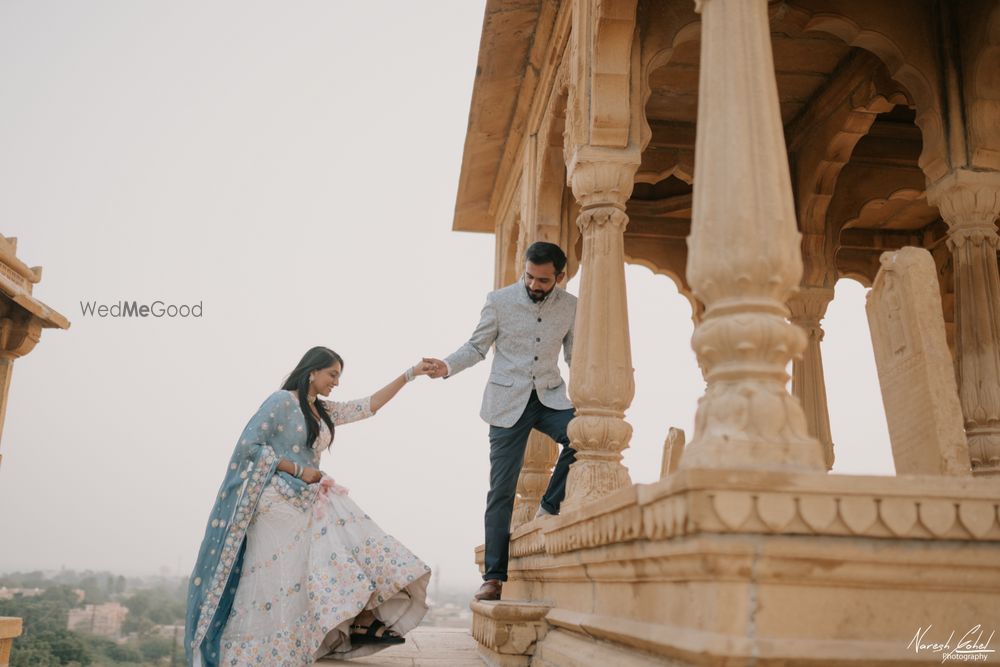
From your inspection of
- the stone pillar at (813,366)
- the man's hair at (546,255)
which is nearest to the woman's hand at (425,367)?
the man's hair at (546,255)

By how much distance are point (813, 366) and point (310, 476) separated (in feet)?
18.8

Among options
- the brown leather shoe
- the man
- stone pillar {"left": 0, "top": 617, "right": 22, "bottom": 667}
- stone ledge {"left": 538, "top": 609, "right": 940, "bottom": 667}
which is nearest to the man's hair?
the man

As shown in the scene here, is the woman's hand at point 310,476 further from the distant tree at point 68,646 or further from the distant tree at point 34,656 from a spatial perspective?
the distant tree at point 68,646

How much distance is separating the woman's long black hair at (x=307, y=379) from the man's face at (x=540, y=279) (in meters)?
1.31

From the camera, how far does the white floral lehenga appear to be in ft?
16.1

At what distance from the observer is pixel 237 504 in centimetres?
504

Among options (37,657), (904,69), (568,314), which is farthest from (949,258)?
(37,657)

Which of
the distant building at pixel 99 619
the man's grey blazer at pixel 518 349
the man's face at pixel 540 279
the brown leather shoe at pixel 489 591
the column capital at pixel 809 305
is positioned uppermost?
the column capital at pixel 809 305

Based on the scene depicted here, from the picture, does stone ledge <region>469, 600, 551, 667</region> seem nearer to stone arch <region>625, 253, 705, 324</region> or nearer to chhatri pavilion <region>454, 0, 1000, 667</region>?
chhatri pavilion <region>454, 0, 1000, 667</region>

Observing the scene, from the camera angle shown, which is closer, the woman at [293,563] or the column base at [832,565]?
the column base at [832,565]

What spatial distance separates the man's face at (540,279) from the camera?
19.1 ft

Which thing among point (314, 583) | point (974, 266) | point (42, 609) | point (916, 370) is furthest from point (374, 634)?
point (42, 609)

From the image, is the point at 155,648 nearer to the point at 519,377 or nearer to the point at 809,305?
the point at 809,305

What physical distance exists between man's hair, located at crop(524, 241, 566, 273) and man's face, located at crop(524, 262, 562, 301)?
0.02 meters
